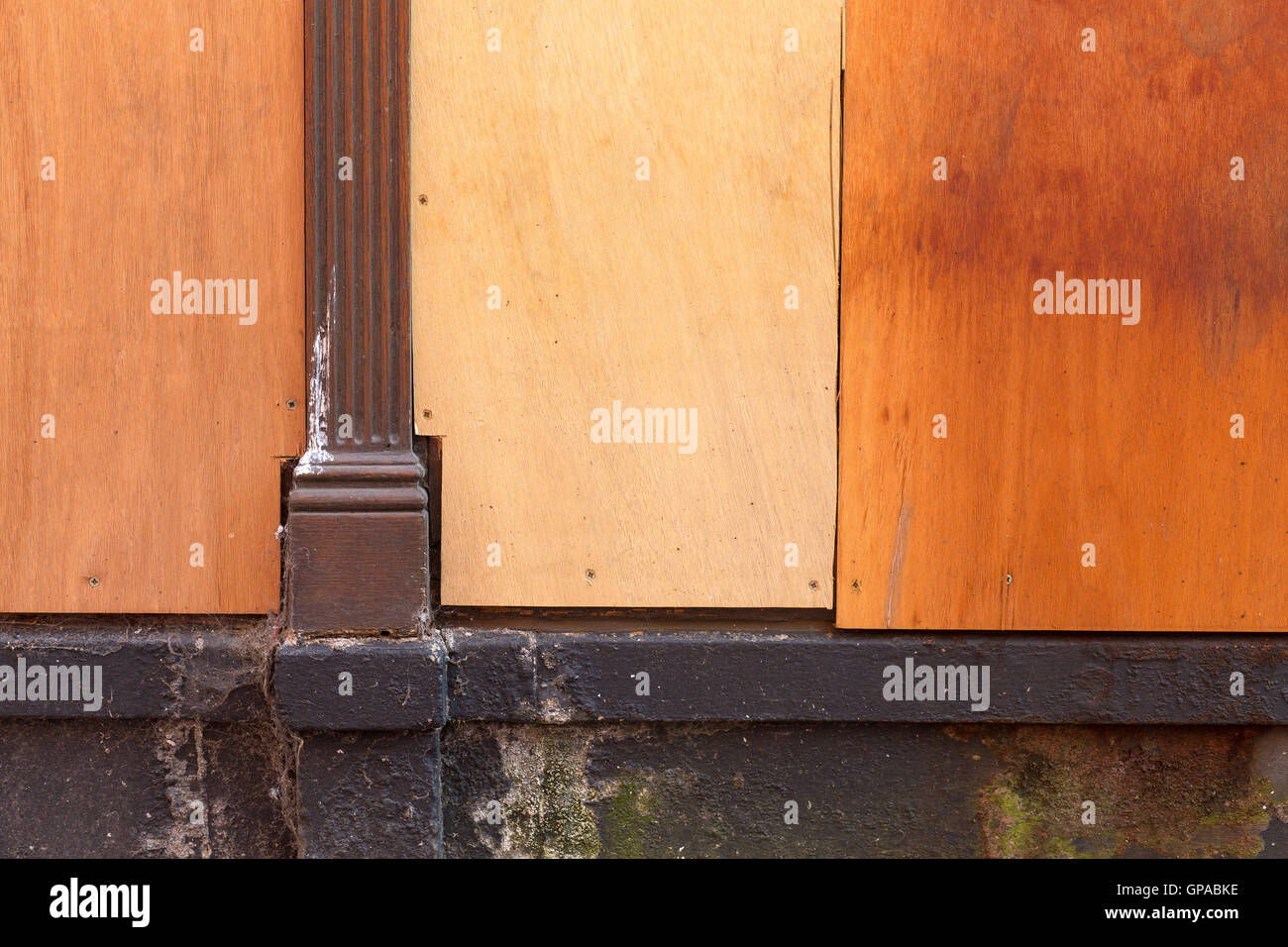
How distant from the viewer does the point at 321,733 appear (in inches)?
87.0

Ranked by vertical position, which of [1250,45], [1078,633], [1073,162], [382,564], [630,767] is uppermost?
[1250,45]

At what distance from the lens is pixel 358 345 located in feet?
7.34

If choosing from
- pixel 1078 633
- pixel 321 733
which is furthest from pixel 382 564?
pixel 1078 633

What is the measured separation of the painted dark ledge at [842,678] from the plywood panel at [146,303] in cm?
73

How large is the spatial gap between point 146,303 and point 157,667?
994 millimetres

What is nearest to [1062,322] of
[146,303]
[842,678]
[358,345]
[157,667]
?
[842,678]

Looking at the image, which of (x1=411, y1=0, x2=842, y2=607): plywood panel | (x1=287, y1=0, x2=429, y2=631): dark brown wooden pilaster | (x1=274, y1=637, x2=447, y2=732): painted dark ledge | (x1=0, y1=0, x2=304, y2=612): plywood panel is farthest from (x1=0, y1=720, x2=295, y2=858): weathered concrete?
(x1=411, y1=0, x2=842, y2=607): plywood panel

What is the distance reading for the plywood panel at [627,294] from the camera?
2.25 m

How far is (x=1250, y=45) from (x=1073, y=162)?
56 centimetres

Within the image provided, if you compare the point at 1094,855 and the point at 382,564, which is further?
the point at 1094,855

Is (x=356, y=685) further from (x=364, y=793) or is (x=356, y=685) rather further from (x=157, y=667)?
(x=157, y=667)

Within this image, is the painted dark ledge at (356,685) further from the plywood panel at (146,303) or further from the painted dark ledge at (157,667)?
the plywood panel at (146,303)

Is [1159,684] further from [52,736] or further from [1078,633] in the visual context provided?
[52,736]

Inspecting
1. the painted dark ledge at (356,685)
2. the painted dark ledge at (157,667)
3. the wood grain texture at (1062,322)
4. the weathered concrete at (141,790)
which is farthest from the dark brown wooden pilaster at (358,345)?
the wood grain texture at (1062,322)
